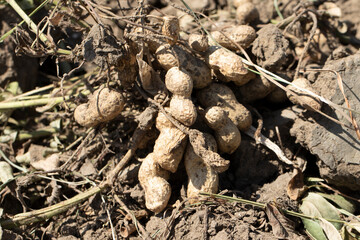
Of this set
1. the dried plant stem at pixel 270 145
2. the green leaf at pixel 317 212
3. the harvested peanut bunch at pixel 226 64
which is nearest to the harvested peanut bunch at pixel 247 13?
the harvested peanut bunch at pixel 226 64

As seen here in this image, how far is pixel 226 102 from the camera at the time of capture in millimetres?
1933

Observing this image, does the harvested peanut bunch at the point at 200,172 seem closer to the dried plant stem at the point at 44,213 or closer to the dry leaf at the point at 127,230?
the dry leaf at the point at 127,230

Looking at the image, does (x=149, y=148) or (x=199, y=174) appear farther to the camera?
(x=149, y=148)

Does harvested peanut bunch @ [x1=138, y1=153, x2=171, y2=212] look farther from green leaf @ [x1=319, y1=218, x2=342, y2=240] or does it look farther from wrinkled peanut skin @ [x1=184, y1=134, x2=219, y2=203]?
green leaf @ [x1=319, y1=218, x2=342, y2=240]

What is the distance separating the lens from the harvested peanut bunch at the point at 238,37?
2.02 m

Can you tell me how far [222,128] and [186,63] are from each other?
378 mm

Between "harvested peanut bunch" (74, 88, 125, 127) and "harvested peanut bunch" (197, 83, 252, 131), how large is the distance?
437 millimetres

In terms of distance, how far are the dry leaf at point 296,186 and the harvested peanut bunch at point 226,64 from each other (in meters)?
0.57

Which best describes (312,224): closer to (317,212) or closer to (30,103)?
(317,212)

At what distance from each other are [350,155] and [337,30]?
3.49 feet

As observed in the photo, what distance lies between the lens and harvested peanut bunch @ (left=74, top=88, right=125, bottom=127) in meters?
1.80

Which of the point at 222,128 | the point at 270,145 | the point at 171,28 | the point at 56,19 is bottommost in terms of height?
the point at 270,145

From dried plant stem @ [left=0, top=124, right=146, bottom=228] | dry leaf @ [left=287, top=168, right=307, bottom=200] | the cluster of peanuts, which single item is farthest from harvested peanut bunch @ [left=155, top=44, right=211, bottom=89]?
dry leaf @ [left=287, top=168, right=307, bottom=200]

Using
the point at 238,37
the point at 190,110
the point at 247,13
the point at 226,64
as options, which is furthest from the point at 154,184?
the point at 247,13
